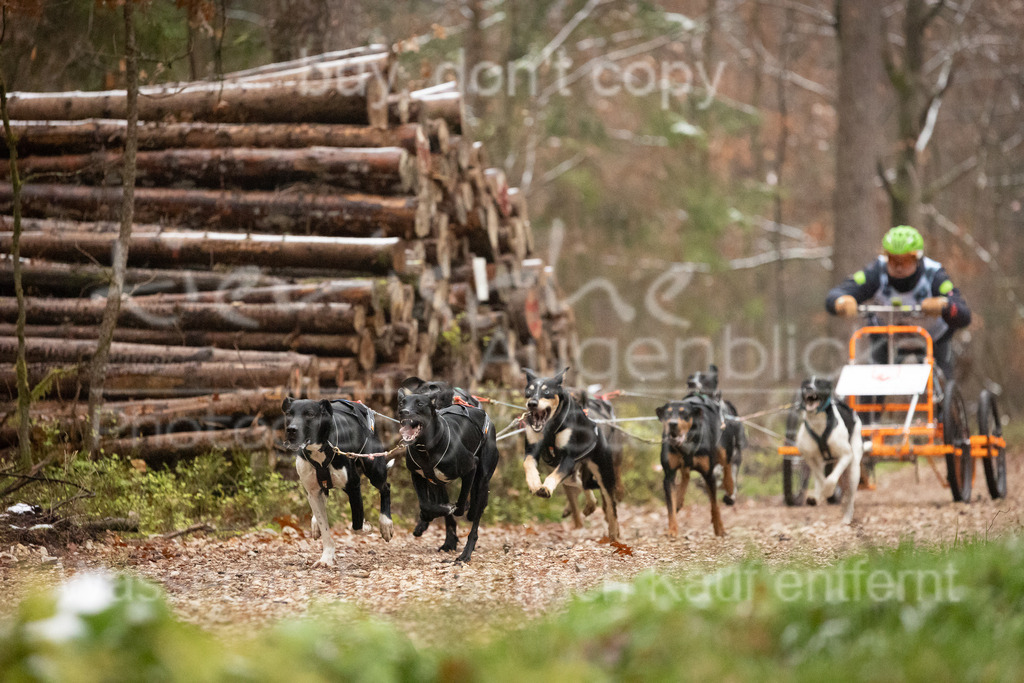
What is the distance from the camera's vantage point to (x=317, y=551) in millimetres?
7402

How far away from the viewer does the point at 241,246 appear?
1009cm

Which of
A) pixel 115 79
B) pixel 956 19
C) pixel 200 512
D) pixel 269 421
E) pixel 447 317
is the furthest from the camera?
pixel 956 19

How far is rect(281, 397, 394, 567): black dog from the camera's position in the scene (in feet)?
21.1

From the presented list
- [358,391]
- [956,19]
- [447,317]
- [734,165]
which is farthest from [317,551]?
[734,165]

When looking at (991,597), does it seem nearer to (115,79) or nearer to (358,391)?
(358,391)

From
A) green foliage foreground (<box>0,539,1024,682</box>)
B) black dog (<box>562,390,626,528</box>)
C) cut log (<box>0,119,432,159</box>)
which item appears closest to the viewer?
green foliage foreground (<box>0,539,1024,682</box>)

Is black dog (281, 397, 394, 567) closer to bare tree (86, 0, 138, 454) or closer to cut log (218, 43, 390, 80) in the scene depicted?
bare tree (86, 0, 138, 454)

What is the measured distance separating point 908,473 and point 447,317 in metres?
7.99

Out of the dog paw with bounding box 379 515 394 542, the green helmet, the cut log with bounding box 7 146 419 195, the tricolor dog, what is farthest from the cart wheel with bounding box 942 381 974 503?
the cut log with bounding box 7 146 419 195

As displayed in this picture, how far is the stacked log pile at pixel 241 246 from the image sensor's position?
9156 mm

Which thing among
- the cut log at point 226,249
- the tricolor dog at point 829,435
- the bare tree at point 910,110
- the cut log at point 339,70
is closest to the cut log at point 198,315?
the cut log at point 226,249

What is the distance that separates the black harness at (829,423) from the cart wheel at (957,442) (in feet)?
3.21

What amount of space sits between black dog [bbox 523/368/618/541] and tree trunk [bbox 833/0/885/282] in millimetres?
A: 11375

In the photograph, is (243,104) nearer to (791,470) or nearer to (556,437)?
(556,437)
